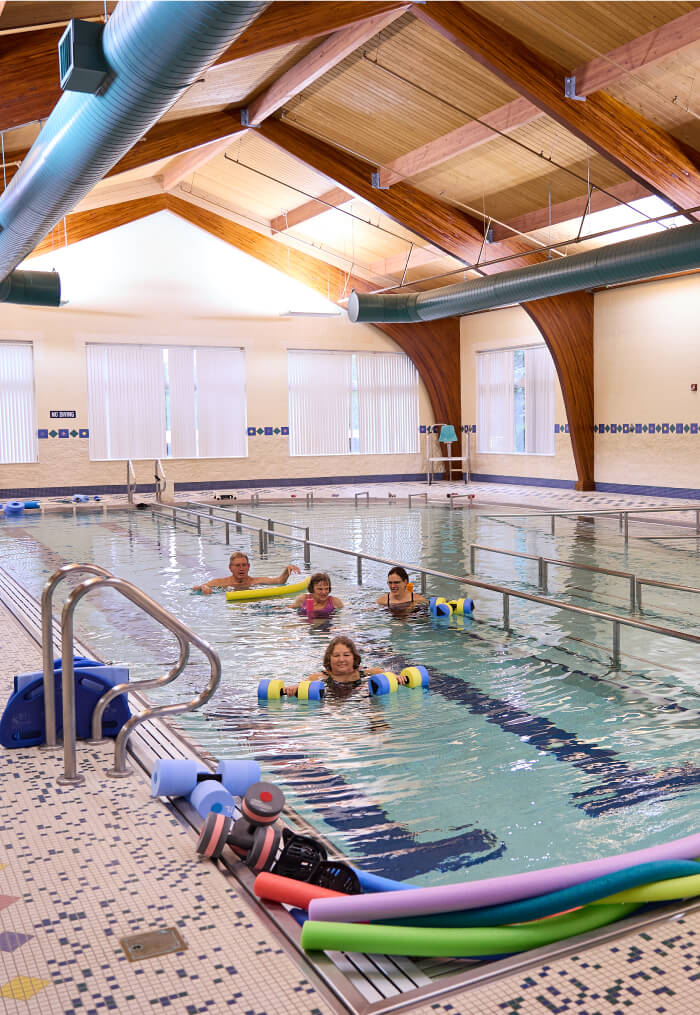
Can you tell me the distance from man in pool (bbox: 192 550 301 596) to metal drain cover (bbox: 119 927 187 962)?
6872 millimetres

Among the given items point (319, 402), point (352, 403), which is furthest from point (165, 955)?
point (352, 403)

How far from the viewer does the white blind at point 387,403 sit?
78.7ft

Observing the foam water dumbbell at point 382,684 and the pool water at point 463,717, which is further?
the foam water dumbbell at point 382,684

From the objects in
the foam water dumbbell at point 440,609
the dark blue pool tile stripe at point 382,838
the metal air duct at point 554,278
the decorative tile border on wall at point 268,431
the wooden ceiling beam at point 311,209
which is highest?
the wooden ceiling beam at point 311,209

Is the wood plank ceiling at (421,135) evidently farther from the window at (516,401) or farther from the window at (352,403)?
the window at (352,403)

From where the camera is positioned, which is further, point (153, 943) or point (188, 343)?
point (188, 343)

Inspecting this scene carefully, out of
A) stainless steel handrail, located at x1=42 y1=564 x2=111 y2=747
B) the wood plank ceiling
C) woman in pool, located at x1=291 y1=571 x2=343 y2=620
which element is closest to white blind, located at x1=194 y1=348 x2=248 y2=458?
the wood plank ceiling

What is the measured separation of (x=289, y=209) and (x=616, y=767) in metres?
17.1

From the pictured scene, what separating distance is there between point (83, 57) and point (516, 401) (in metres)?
17.7

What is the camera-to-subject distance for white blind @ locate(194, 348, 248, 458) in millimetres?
22234

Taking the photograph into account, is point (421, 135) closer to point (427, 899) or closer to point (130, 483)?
point (130, 483)

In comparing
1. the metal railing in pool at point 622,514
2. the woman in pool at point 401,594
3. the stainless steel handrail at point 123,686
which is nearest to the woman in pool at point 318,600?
the woman in pool at point 401,594

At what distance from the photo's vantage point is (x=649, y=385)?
17750 mm

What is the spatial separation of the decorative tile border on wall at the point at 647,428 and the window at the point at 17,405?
41.3ft
